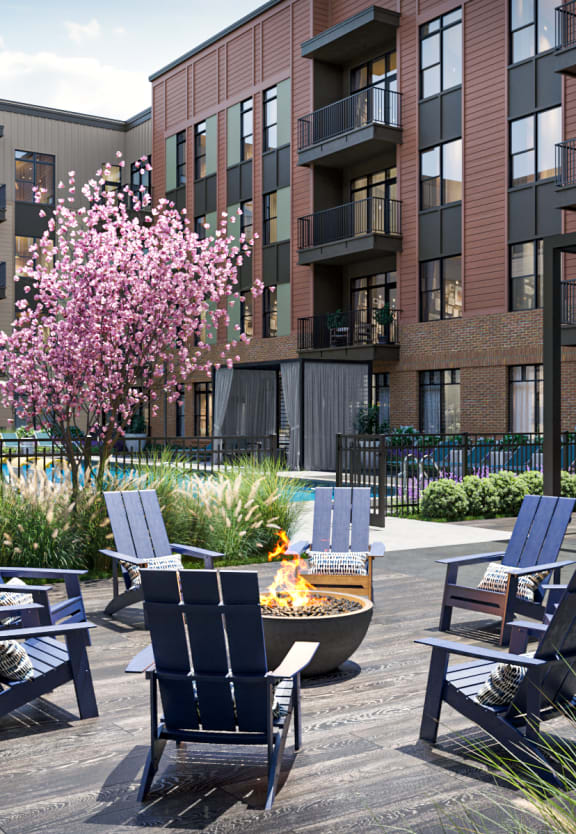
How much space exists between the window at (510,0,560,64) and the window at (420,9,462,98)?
1.95 m

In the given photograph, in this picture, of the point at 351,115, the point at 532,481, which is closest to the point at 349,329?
the point at 351,115

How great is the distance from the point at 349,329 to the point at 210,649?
2399 cm

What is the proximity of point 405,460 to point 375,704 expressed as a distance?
10.3 meters

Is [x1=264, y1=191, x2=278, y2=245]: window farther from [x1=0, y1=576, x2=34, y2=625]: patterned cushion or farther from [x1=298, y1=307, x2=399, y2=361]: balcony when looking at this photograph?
[x1=0, y1=576, x2=34, y2=625]: patterned cushion

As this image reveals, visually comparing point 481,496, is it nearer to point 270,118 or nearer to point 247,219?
point 247,219

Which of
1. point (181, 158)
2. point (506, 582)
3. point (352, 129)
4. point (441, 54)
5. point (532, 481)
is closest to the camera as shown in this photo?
point (506, 582)

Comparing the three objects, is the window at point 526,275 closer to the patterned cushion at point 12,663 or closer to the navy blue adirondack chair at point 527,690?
the navy blue adirondack chair at point 527,690

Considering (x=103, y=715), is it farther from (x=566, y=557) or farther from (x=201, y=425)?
(x=201, y=425)

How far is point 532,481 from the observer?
51.8ft

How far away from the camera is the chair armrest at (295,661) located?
3.82 m

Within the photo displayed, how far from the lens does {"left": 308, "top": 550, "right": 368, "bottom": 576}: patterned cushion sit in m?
7.37

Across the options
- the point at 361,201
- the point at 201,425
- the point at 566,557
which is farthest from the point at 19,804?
the point at 201,425

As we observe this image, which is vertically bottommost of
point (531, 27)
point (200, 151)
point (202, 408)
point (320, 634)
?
point (320, 634)

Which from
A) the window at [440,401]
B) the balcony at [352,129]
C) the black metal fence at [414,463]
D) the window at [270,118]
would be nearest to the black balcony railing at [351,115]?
the balcony at [352,129]
